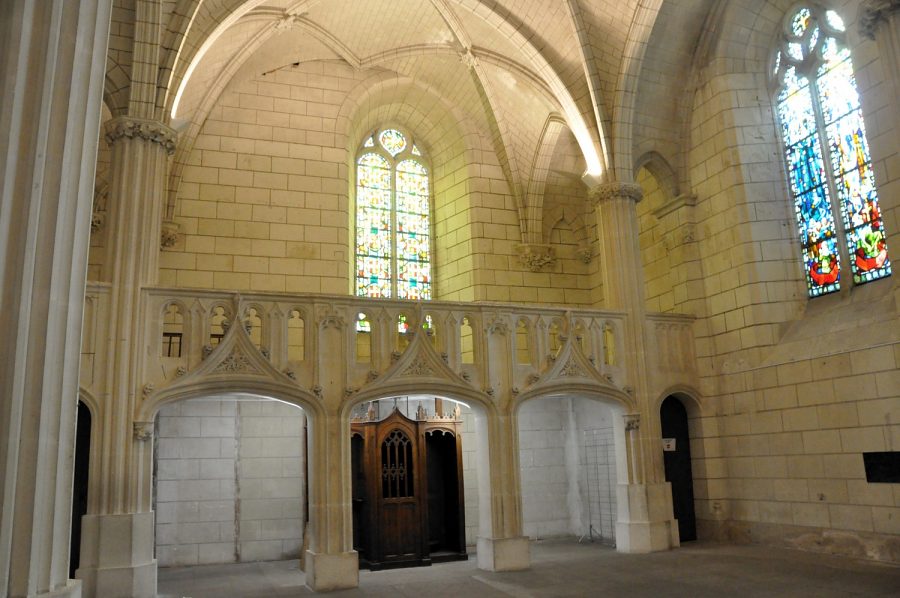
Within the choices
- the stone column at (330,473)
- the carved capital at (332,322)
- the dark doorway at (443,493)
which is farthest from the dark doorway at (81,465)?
the dark doorway at (443,493)

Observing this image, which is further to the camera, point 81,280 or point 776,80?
point 776,80

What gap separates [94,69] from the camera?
14.2ft

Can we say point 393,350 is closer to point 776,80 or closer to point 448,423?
point 448,423

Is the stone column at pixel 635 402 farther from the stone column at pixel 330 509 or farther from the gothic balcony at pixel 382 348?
the stone column at pixel 330 509

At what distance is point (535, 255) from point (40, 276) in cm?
1181

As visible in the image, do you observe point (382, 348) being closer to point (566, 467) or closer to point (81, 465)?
point (81, 465)

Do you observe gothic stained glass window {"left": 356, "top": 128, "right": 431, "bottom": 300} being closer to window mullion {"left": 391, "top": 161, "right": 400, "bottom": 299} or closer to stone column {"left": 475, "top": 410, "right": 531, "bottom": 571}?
window mullion {"left": 391, "top": 161, "right": 400, "bottom": 299}

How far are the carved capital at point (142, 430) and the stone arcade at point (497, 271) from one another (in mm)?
25

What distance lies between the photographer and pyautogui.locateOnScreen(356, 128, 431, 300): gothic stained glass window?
48.2 ft

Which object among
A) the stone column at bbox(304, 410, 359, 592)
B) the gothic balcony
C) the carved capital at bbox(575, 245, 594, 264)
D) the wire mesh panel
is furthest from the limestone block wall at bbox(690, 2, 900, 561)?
the stone column at bbox(304, 410, 359, 592)

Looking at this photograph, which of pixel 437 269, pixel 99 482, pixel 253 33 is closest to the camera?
pixel 99 482

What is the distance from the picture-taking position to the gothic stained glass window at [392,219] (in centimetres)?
1470

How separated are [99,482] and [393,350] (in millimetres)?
3916

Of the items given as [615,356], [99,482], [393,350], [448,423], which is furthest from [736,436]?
[99,482]
